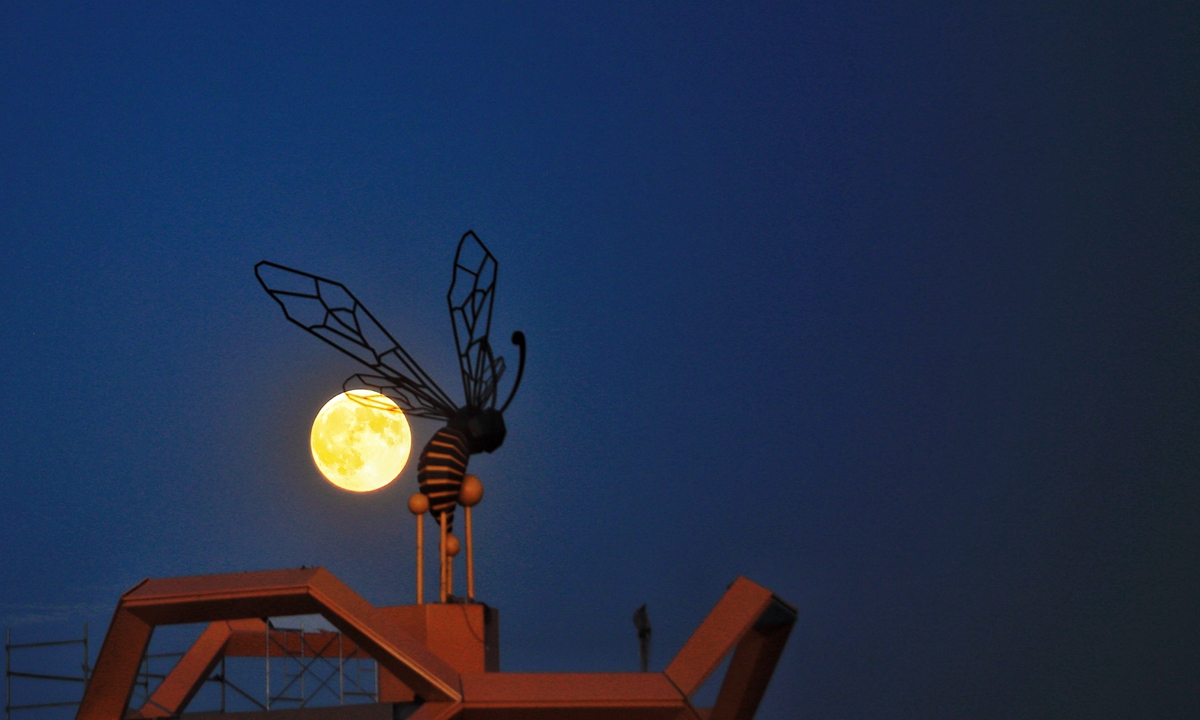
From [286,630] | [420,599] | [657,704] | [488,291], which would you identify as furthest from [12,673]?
[657,704]

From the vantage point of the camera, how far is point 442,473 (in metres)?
13.1

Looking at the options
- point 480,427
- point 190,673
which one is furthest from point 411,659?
point 190,673

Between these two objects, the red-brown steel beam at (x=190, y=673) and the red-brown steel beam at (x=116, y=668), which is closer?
the red-brown steel beam at (x=116, y=668)

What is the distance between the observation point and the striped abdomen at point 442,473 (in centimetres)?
1309

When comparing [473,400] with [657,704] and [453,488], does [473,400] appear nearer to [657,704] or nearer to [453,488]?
[453,488]

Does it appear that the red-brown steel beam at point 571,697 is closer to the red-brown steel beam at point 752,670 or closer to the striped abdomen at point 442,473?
the red-brown steel beam at point 752,670

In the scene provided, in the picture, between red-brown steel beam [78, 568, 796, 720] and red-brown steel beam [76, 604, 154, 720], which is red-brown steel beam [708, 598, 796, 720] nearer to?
red-brown steel beam [78, 568, 796, 720]

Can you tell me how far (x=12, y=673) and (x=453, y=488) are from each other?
6273mm

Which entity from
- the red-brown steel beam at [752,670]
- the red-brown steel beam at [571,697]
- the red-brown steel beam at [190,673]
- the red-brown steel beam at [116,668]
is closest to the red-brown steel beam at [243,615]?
the red-brown steel beam at [116,668]

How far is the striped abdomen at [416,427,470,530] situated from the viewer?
42.9 feet

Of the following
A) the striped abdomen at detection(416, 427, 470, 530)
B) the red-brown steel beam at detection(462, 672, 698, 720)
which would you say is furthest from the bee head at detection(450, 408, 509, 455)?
the red-brown steel beam at detection(462, 672, 698, 720)

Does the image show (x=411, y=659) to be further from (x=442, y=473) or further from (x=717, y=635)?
(x=442, y=473)

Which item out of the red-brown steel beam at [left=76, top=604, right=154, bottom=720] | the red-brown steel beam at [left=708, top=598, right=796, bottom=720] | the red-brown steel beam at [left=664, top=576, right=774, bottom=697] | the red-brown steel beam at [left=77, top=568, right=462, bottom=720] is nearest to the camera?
the red-brown steel beam at [left=77, top=568, right=462, bottom=720]

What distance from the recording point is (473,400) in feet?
47.3
